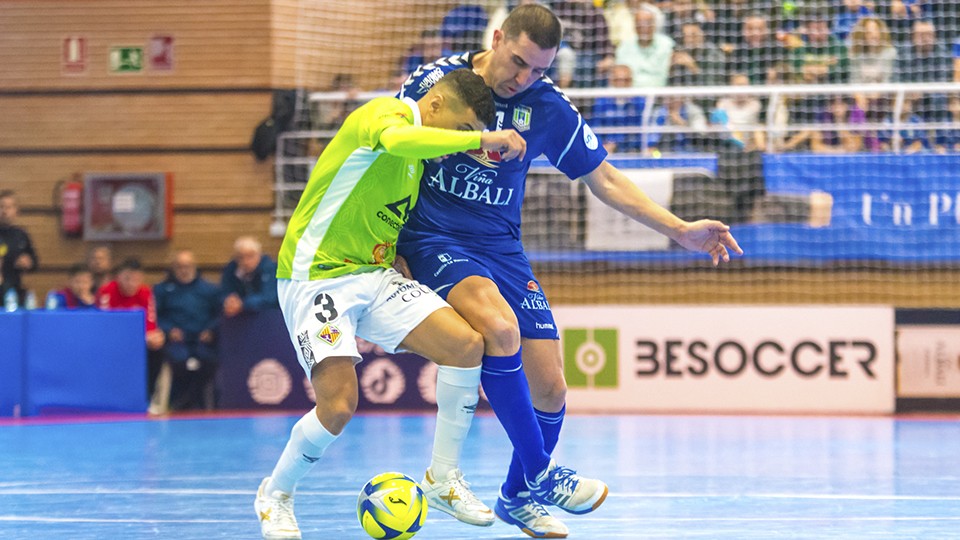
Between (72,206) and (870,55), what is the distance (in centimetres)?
852

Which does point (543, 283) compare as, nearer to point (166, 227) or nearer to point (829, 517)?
point (166, 227)

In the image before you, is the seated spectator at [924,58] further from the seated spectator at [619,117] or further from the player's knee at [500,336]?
the player's knee at [500,336]

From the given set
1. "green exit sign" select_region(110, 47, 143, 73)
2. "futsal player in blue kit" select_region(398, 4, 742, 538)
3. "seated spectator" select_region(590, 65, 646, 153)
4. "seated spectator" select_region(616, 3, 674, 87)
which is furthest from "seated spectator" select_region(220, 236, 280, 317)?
"futsal player in blue kit" select_region(398, 4, 742, 538)

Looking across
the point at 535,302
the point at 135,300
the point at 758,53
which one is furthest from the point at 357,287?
the point at 758,53

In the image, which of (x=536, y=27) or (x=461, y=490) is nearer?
(x=536, y=27)

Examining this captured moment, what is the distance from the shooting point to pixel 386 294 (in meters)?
5.12

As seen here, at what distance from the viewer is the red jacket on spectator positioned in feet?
41.4

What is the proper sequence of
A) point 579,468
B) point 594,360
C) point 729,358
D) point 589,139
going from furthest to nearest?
point 594,360 < point 729,358 < point 579,468 < point 589,139

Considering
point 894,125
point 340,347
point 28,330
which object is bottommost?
point 28,330

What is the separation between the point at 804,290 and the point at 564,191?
248cm

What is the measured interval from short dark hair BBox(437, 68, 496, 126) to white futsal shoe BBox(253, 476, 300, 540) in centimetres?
164

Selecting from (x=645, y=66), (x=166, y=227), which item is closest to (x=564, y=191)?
(x=645, y=66)

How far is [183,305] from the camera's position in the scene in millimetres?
12695

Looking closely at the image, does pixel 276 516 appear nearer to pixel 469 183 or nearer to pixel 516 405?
pixel 516 405
